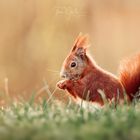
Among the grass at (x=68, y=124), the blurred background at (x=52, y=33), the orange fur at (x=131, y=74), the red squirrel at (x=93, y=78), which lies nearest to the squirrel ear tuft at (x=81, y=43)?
the red squirrel at (x=93, y=78)

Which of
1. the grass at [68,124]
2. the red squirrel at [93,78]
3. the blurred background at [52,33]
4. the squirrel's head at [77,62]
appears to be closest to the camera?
the grass at [68,124]

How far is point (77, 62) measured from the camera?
5.01 meters

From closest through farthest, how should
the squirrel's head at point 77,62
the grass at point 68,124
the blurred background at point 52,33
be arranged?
the grass at point 68,124, the squirrel's head at point 77,62, the blurred background at point 52,33

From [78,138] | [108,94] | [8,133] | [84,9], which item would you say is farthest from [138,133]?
[84,9]

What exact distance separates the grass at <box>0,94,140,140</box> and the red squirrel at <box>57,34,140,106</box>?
2.56ft

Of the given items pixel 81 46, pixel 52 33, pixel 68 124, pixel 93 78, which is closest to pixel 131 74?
pixel 93 78

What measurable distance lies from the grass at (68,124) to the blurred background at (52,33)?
542cm

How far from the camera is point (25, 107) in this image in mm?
3924

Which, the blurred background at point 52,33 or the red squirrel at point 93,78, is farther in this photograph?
the blurred background at point 52,33

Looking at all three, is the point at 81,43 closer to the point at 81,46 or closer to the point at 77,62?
the point at 81,46

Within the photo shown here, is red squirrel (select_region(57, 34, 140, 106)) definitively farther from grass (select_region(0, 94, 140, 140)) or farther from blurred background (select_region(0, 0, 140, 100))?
blurred background (select_region(0, 0, 140, 100))

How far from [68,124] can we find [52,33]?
645 cm

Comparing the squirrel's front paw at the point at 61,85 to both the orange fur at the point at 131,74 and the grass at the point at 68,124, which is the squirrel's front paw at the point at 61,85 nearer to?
the orange fur at the point at 131,74

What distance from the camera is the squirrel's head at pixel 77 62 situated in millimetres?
4973
